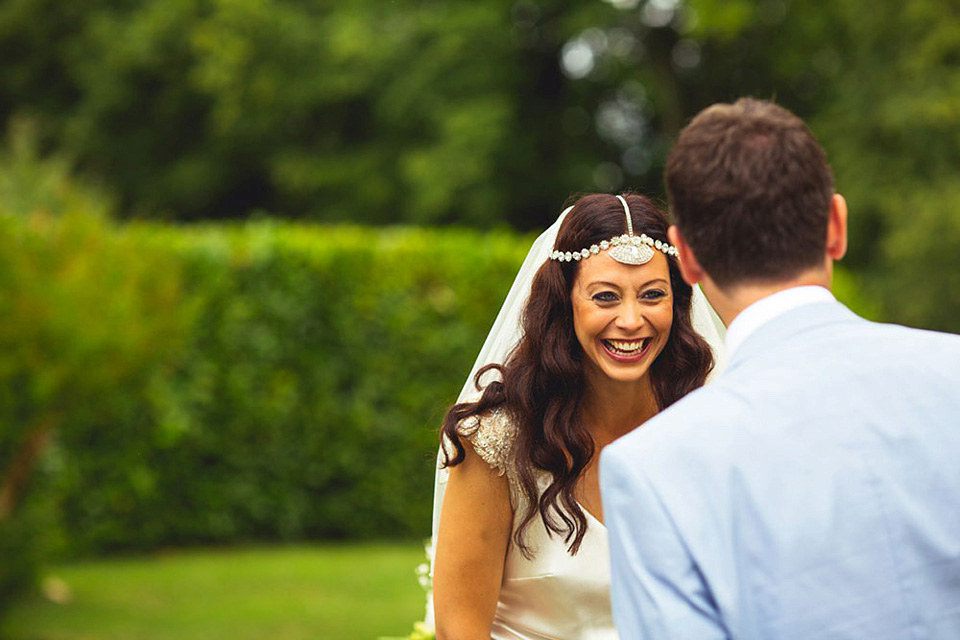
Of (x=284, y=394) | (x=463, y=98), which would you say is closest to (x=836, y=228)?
Answer: (x=284, y=394)

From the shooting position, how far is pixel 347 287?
1114 cm

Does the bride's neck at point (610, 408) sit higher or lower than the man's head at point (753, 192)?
lower

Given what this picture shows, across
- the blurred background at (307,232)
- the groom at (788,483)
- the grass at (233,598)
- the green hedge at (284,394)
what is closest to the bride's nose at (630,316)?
the blurred background at (307,232)

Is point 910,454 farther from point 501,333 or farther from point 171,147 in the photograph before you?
point 171,147

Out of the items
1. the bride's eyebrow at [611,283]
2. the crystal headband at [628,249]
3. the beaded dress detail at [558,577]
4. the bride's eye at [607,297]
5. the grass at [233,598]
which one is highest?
the crystal headband at [628,249]

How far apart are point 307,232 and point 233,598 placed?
12.4 ft

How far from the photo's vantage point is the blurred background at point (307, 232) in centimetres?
830

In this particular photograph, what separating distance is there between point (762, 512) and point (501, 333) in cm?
209

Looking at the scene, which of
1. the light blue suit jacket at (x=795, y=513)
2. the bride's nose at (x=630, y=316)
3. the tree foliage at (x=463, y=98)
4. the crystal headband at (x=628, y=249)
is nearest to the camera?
the light blue suit jacket at (x=795, y=513)

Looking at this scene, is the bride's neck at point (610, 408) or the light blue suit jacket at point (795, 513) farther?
the bride's neck at point (610, 408)

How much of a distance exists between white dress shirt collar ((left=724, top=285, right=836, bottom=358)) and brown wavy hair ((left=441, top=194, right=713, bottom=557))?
4.75 feet

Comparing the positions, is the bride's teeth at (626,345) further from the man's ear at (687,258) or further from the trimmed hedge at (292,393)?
the trimmed hedge at (292,393)

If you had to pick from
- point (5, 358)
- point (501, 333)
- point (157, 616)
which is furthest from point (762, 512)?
point (157, 616)

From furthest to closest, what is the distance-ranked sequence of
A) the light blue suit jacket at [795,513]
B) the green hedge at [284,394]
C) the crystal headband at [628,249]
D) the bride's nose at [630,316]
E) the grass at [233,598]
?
1. the green hedge at [284,394]
2. the grass at [233,598]
3. the crystal headband at [628,249]
4. the bride's nose at [630,316]
5. the light blue suit jacket at [795,513]
